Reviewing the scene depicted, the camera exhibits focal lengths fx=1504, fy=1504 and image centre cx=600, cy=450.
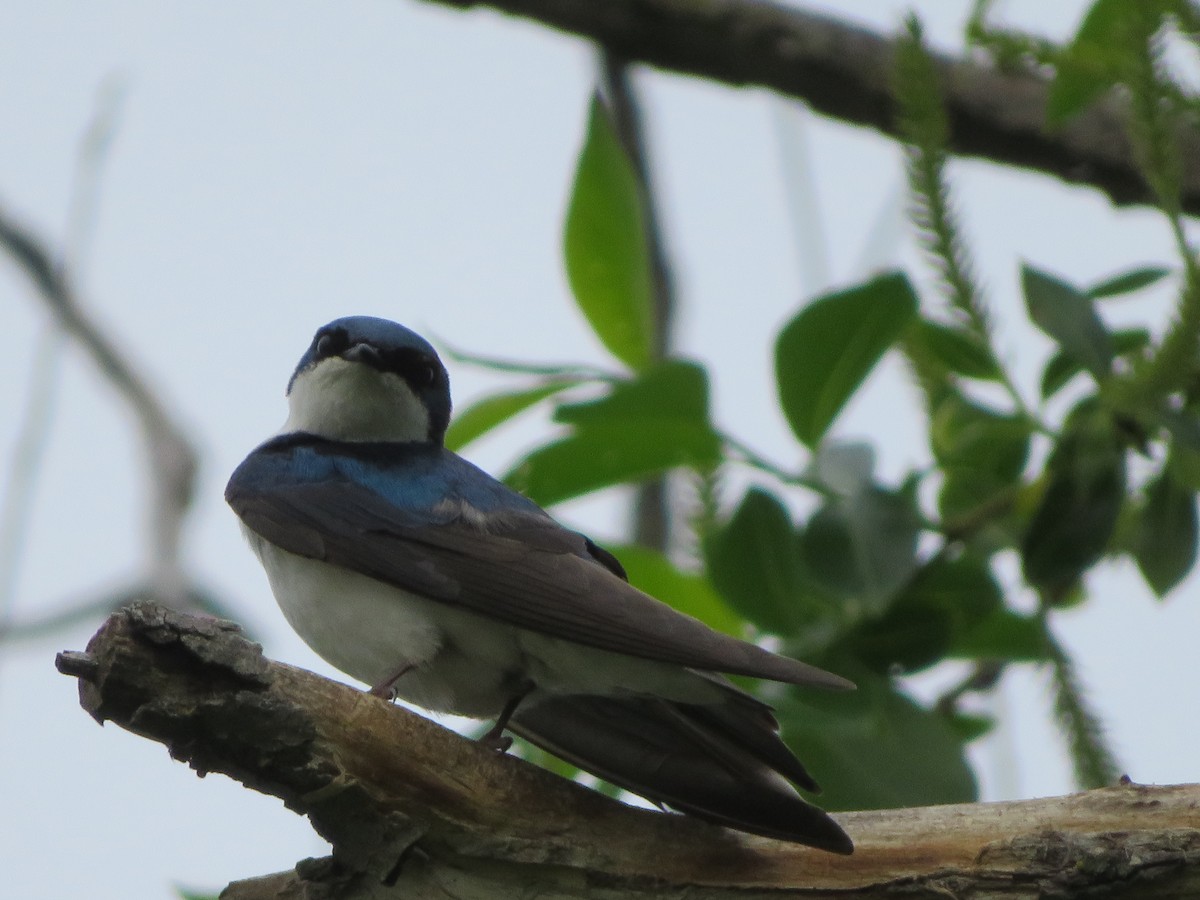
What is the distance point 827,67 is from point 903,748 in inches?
56.5

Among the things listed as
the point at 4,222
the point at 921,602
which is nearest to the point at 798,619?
the point at 921,602

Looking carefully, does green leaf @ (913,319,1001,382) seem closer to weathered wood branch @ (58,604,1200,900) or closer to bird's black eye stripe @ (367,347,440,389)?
weathered wood branch @ (58,604,1200,900)

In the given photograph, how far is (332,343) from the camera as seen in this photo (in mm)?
3152

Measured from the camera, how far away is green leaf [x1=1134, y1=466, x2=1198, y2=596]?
2457 mm

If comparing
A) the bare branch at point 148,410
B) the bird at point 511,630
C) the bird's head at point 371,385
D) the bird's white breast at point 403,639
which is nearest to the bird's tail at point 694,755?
the bird at point 511,630

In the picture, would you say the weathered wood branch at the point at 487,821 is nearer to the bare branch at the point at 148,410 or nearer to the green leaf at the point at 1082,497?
the green leaf at the point at 1082,497

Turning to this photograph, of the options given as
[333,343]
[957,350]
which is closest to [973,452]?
[957,350]

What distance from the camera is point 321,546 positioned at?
2.40m

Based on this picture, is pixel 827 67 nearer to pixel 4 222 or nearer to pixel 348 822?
pixel 348 822

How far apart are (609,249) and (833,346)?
1.52ft

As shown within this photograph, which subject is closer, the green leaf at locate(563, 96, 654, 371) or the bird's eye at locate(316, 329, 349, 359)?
the green leaf at locate(563, 96, 654, 371)

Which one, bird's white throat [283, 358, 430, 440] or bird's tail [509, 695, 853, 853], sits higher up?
bird's white throat [283, 358, 430, 440]

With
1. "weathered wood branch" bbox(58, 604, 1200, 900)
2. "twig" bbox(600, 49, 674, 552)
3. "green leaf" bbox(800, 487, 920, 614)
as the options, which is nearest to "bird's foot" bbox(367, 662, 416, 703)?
"weathered wood branch" bbox(58, 604, 1200, 900)

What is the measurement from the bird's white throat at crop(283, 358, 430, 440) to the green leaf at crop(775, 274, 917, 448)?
89 cm
